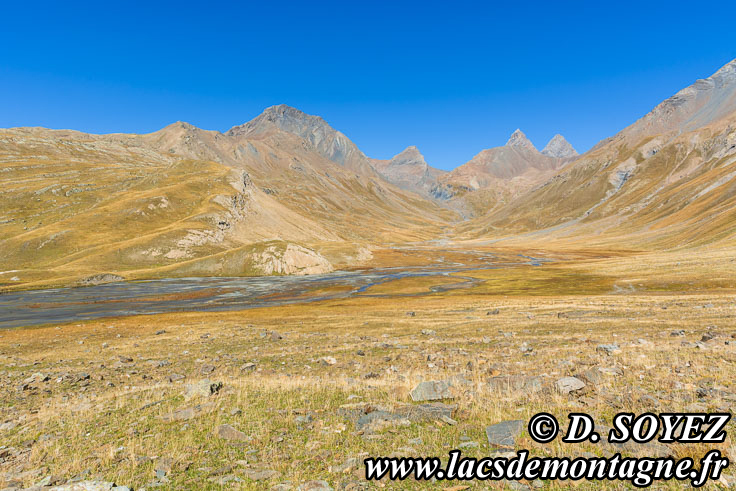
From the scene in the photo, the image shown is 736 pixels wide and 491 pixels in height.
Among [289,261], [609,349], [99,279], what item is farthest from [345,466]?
[99,279]

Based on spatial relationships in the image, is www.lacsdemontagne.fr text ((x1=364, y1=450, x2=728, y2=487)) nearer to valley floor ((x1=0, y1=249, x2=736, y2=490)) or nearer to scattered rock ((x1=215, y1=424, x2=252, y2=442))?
valley floor ((x1=0, y1=249, x2=736, y2=490))

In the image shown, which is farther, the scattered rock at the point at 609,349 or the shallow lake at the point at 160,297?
the shallow lake at the point at 160,297

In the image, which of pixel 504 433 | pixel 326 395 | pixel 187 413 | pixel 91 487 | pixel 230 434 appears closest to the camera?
pixel 91 487

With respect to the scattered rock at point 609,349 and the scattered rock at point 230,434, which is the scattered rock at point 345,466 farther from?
the scattered rock at point 609,349

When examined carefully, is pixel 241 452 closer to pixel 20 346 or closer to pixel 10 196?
pixel 20 346

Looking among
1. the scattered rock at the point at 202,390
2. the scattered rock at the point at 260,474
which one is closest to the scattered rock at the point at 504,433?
the scattered rock at the point at 260,474

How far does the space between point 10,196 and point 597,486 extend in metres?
284

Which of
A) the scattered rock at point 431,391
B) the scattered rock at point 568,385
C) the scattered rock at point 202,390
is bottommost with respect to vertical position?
the scattered rock at point 202,390

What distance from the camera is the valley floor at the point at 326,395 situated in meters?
8.92

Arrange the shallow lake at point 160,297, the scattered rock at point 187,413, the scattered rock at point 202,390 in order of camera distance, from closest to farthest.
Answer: the scattered rock at point 187,413, the scattered rock at point 202,390, the shallow lake at point 160,297

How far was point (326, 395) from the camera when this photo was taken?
48.1ft

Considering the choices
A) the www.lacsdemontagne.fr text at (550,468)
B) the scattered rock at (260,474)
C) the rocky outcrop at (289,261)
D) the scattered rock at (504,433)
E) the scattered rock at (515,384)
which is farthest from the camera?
the rocky outcrop at (289,261)

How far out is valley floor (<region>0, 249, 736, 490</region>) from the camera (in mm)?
8922

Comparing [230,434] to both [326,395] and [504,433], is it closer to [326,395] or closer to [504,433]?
[326,395]
